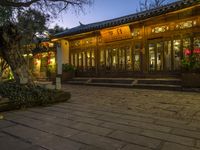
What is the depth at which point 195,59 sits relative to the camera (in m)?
7.74

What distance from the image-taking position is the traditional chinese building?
332 inches

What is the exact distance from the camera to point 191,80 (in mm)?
7473

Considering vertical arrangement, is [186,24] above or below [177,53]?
above

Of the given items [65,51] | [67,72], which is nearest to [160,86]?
[67,72]

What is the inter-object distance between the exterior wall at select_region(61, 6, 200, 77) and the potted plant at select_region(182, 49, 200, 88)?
0.78m

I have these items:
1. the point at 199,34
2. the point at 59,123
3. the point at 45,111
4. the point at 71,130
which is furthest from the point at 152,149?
the point at 199,34

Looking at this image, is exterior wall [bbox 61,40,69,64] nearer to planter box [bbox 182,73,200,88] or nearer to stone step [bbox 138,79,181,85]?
stone step [bbox 138,79,181,85]

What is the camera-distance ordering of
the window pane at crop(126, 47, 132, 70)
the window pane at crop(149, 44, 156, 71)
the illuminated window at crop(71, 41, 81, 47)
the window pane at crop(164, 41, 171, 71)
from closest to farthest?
1. the window pane at crop(164, 41, 171, 71)
2. the window pane at crop(149, 44, 156, 71)
3. the window pane at crop(126, 47, 132, 70)
4. the illuminated window at crop(71, 41, 81, 47)

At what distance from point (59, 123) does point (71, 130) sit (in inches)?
19.1

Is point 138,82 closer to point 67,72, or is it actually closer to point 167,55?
point 167,55

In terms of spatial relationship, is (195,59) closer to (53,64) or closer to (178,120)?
(178,120)

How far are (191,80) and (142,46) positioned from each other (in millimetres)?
3381

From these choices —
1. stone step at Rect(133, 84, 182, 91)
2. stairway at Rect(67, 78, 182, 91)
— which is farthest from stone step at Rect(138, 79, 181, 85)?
stone step at Rect(133, 84, 182, 91)

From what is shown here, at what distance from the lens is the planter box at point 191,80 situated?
738 centimetres
